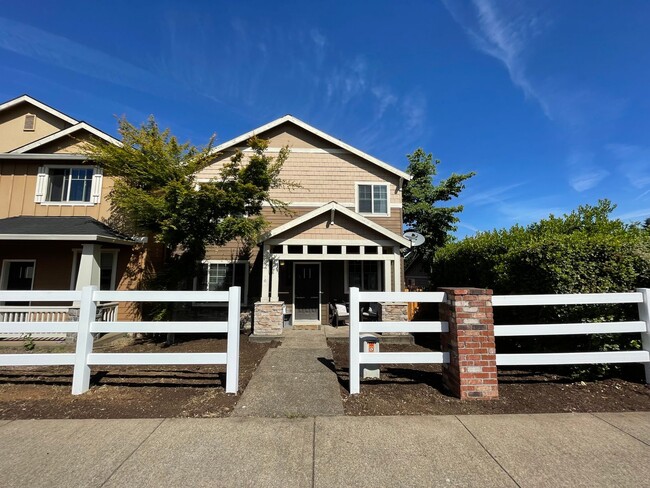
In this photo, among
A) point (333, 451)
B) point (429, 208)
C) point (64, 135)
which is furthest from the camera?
point (429, 208)

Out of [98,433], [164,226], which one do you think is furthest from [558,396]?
[164,226]

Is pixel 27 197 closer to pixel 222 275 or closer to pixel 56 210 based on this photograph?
pixel 56 210

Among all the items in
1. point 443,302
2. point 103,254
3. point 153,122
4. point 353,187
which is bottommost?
point 443,302

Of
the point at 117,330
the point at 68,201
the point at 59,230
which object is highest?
the point at 68,201

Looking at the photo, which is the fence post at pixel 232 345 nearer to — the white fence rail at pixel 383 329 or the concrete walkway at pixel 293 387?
the concrete walkway at pixel 293 387

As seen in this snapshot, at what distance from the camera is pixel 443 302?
4.62 meters

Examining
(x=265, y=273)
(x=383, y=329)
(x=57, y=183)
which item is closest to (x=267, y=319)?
(x=265, y=273)

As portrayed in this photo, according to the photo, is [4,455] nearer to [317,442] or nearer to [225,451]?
[225,451]

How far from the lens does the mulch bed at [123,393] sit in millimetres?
3945

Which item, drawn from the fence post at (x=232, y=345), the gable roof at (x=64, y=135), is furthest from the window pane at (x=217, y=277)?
the fence post at (x=232, y=345)

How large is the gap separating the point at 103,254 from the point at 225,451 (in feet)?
33.2

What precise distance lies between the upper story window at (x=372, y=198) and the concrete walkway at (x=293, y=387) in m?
6.51

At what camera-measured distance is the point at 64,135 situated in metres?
11.1

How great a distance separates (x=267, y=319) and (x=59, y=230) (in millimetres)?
6538
